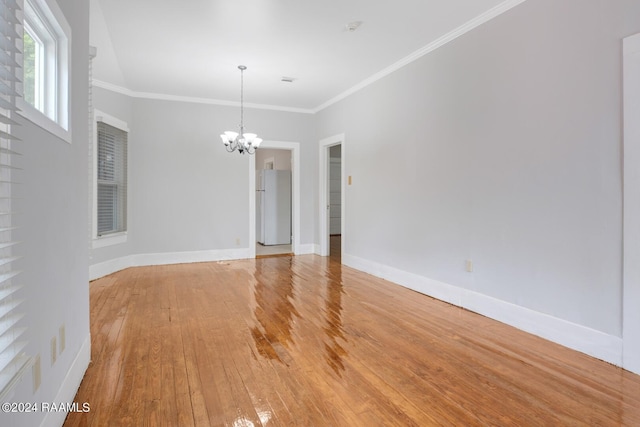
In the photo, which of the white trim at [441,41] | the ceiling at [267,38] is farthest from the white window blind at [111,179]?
the white trim at [441,41]

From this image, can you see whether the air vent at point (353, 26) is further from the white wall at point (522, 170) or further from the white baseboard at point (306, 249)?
the white baseboard at point (306, 249)

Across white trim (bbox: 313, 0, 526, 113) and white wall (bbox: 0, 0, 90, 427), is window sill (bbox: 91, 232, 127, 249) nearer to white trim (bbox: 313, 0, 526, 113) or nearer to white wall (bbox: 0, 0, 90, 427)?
white wall (bbox: 0, 0, 90, 427)

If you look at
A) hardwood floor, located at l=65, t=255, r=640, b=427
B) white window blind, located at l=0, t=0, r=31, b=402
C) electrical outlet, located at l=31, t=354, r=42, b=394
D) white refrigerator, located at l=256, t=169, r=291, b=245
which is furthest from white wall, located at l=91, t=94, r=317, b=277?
white window blind, located at l=0, t=0, r=31, b=402

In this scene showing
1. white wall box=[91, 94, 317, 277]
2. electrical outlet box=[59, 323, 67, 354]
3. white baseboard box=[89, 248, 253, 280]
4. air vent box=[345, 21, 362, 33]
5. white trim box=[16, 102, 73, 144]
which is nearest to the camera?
white trim box=[16, 102, 73, 144]

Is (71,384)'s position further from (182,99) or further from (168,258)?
(182,99)

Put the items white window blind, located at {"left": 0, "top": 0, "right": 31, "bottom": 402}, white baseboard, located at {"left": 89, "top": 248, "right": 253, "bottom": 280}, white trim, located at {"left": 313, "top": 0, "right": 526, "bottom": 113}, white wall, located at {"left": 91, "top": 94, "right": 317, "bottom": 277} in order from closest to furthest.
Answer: white window blind, located at {"left": 0, "top": 0, "right": 31, "bottom": 402} → white trim, located at {"left": 313, "top": 0, "right": 526, "bottom": 113} → white baseboard, located at {"left": 89, "top": 248, "right": 253, "bottom": 280} → white wall, located at {"left": 91, "top": 94, "right": 317, "bottom": 277}

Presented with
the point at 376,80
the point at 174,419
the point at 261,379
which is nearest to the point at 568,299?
the point at 261,379

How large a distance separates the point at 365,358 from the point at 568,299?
163 centimetres

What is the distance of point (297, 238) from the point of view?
22.8 ft

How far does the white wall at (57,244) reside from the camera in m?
1.37

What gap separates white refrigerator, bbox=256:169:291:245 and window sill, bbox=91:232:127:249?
312 centimetres

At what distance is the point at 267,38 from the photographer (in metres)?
3.85

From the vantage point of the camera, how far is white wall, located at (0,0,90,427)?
54.1 inches

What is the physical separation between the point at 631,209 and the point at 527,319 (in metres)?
1.16
